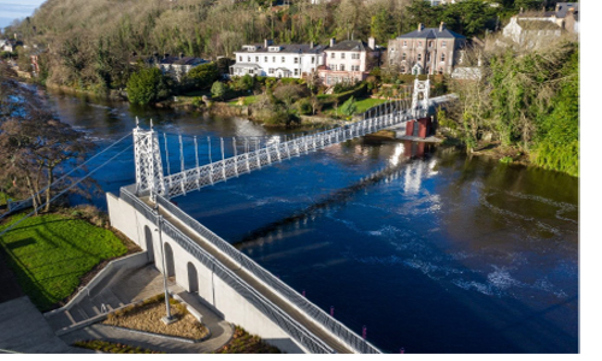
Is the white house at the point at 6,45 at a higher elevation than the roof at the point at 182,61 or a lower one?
higher

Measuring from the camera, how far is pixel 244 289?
1380cm

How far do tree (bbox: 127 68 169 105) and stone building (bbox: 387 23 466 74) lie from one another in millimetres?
26831

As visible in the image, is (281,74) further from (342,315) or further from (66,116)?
(342,315)

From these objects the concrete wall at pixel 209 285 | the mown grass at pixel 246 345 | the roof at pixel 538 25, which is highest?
the roof at pixel 538 25

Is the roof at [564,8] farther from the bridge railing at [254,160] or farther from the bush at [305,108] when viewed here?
the bush at [305,108]

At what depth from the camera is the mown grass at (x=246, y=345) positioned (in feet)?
41.4

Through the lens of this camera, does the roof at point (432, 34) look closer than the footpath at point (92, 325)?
No

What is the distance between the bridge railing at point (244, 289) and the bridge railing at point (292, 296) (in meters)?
0.59

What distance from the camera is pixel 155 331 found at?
14328 millimetres

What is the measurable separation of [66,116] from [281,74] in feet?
82.8

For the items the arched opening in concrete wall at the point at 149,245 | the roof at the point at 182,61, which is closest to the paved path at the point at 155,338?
the arched opening in concrete wall at the point at 149,245

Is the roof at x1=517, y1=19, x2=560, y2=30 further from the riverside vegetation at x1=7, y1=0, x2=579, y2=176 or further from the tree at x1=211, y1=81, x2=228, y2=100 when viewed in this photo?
the tree at x1=211, y1=81, x2=228, y2=100

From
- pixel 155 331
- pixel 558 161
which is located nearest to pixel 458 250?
pixel 155 331

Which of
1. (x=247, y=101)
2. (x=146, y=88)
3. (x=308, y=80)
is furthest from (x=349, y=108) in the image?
(x=146, y=88)
